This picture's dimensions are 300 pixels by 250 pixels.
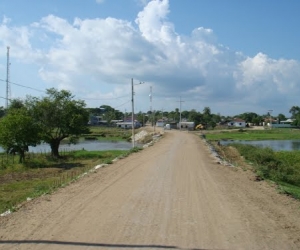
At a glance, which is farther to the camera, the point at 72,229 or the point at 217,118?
the point at 217,118

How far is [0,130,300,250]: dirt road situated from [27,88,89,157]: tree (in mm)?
31591

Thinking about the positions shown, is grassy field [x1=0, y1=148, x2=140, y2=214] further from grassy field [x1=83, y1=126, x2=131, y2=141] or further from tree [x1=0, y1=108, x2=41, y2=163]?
grassy field [x1=83, y1=126, x2=131, y2=141]

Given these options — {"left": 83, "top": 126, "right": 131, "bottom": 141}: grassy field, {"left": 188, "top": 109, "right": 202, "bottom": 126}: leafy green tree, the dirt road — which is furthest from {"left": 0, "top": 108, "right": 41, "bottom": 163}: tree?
{"left": 188, "top": 109, "right": 202, "bottom": 126}: leafy green tree

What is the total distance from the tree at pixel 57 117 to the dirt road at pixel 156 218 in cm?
3159

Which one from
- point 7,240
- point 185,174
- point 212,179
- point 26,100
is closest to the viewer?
point 7,240

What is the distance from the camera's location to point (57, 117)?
45156 mm

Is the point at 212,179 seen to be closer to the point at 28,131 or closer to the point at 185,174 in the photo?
the point at 185,174

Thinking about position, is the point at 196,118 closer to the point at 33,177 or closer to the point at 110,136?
the point at 110,136

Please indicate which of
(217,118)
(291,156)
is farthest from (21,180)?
(217,118)

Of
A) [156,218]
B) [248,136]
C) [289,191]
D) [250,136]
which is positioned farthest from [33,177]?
[250,136]

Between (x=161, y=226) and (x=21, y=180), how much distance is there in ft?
64.8

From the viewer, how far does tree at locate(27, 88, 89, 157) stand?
4484 cm

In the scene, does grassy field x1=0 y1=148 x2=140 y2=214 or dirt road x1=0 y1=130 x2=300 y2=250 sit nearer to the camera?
dirt road x1=0 y1=130 x2=300 y2=250

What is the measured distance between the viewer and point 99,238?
Answer: 722cm
